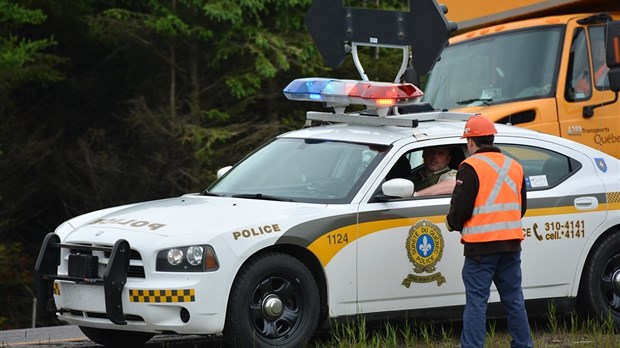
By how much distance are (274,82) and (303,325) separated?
777 inches

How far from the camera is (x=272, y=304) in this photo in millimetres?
8500

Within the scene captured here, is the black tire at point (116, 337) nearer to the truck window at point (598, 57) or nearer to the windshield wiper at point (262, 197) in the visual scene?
the windshield wiper at point (262, 197)

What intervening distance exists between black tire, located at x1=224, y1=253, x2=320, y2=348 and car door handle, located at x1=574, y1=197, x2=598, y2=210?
2305mm

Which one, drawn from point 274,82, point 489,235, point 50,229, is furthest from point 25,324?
point 489,235

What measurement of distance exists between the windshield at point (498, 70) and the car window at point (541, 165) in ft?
9.95

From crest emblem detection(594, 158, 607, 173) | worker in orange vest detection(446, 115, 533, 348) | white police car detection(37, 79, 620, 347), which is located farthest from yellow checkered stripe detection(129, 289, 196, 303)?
crest emblem detection(594, 158, 607, 173)

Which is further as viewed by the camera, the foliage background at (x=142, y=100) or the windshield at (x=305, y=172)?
the foliage background at (x=142, y=100)

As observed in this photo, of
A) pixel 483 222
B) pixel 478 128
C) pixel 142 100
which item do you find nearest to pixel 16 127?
pixel 142 100

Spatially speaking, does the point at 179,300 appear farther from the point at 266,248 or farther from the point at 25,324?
the point at 25,324

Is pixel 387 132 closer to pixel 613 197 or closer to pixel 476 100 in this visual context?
pixel 613 197

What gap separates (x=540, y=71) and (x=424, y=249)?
464cm

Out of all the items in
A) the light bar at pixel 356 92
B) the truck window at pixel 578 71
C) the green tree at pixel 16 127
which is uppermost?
the light bar at pixel 356 92

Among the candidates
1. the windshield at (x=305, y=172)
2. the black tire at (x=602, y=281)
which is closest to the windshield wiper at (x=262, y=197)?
the windshield at (x=305, y=172)

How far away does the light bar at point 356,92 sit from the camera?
9445mm
